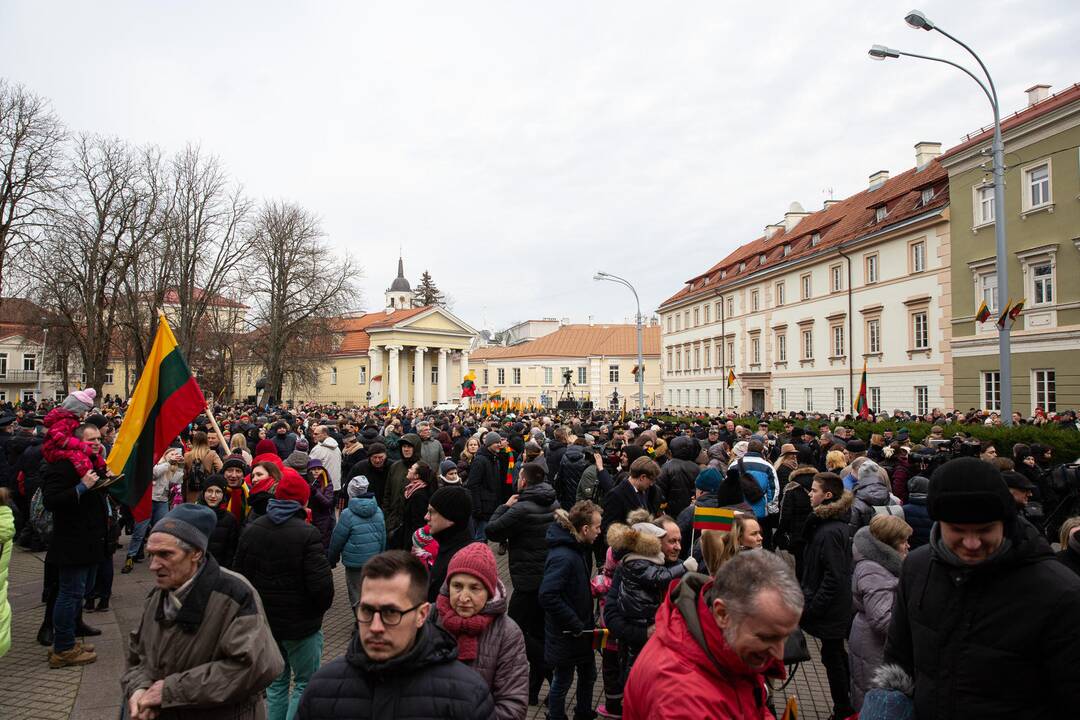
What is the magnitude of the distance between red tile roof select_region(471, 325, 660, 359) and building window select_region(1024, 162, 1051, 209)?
55.1 m

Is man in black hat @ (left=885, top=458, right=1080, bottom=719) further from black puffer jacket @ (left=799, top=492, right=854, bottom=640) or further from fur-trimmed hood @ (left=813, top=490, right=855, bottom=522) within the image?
fur-trimmed hood @ (left=813, top=490, right=855, bottom=522)

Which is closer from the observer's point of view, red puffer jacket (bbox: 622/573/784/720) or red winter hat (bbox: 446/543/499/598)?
red puffer jacket (bbox: 622/573/784/720)

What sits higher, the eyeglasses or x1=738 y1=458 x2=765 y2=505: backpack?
the eyeglasses

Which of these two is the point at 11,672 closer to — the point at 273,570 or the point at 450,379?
the point at 273,570

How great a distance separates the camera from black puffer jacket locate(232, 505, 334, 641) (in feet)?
14.6

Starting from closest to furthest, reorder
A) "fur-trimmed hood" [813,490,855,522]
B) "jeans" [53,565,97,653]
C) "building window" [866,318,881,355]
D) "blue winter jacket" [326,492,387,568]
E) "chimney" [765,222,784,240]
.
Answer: "fur-trimmed hood" [813,490,855,522], "jeans" [53,565,97,653], "blue winter jacket" [326,492,387,568], "building window" [866,318,881,355], "chimney" [765,222,784,240]

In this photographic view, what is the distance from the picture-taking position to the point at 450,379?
275 ft

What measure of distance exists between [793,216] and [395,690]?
53.0 meters

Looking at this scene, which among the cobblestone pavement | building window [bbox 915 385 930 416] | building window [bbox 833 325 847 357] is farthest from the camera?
building window [bbox 833 325 847 357]

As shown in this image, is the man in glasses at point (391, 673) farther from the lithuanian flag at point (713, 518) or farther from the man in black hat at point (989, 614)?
the lithuanian flag at point (713, 518)

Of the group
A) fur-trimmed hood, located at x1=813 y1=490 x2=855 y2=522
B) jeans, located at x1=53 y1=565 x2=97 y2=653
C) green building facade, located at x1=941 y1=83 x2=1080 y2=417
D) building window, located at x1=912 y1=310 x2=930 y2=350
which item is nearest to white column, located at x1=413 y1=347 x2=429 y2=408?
building window, located at x1=912 y1=310 x2=930 y2=350

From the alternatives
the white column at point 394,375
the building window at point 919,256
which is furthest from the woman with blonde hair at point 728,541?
the white column at point 394,375

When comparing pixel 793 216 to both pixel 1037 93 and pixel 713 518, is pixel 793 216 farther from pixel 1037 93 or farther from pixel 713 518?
pixel 713 518

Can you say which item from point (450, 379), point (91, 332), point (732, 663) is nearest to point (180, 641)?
point (732, 663)
